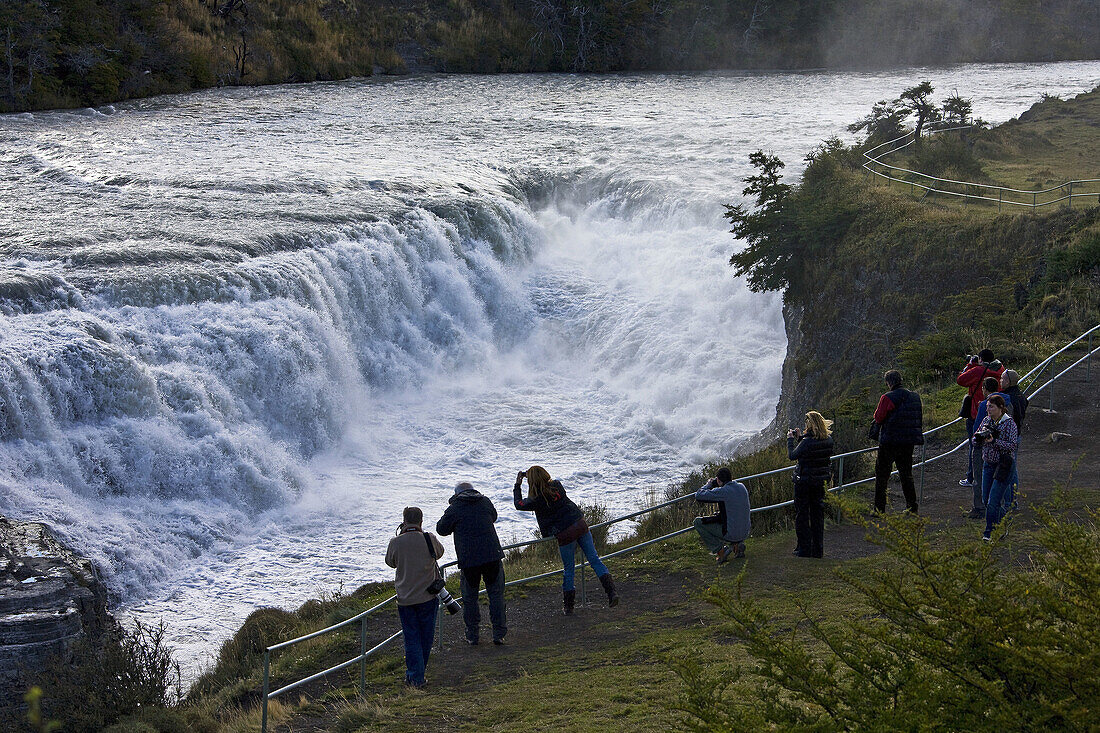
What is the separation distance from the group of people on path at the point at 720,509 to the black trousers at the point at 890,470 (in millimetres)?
11

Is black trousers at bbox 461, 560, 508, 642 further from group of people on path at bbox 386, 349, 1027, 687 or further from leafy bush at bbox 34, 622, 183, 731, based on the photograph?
leafy bush at bbox 34, 622, 183, 731

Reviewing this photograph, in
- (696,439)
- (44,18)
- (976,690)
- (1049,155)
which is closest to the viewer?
(976,690)

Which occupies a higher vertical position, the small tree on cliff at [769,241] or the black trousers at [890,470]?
the small tree on cliff at [769,241]

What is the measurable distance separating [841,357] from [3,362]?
46.6 feet

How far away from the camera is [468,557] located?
959cm

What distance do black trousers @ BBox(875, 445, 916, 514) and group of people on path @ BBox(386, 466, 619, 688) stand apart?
3129mm

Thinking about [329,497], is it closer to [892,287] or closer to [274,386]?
[274,386]

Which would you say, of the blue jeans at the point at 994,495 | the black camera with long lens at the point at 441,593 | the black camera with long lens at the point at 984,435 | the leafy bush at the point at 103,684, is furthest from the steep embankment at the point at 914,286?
the leafy bush at the point at 103,684

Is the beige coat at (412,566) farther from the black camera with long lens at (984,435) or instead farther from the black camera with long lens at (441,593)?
the black camera with long lens at (984,435)

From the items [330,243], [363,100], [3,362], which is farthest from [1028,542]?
[363,100]

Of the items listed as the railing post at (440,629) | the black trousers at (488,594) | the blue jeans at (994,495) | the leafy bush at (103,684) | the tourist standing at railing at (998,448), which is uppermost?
the tourist standing at railing at (998,448)

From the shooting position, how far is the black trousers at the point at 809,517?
10.9 m

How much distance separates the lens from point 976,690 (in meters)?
4.62

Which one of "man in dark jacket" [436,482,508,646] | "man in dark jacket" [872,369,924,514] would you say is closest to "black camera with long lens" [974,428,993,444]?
"man in dark jacket" [872,369,924,514]
